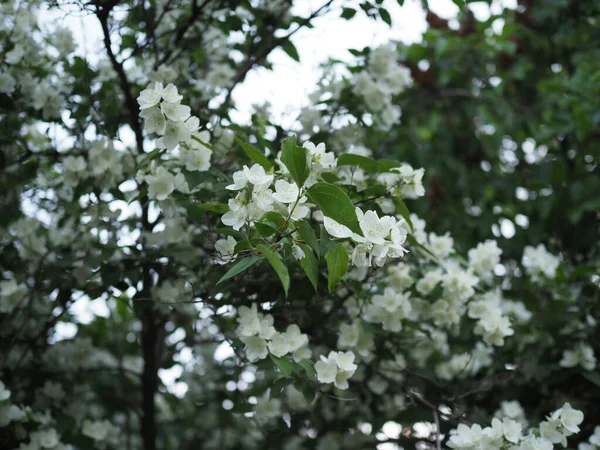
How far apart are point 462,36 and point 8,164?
101 inches

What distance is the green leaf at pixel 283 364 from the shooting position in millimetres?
1496

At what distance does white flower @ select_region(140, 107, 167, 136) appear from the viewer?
4.94ft

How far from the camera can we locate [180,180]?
179 centimetres

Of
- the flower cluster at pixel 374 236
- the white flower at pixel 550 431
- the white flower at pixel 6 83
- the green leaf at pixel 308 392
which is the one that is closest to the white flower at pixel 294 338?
the green leaf at pixel 308 392

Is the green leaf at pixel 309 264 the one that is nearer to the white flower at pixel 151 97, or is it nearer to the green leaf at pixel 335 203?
the green leaf at pixel 335 203

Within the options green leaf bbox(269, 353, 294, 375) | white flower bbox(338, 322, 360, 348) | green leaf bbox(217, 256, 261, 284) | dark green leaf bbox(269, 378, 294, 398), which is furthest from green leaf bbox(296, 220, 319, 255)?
white flower bbox(338, 322, 360, 348)

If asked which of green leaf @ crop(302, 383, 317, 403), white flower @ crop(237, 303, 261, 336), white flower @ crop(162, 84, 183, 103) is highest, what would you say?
white flower @ crop(162, 84, 183, 103)

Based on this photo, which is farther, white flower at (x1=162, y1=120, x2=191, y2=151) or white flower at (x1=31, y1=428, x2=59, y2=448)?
white flower at (x1=31, y1=428, x2=59, y2=448)

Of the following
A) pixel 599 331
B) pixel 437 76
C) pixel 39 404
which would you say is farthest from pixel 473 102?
pixel 39 404

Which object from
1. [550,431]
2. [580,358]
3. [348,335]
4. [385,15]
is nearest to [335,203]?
[348,335]

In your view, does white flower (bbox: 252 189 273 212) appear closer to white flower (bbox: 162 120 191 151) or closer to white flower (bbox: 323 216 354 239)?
white flower (bbox: 323 216 354 239)

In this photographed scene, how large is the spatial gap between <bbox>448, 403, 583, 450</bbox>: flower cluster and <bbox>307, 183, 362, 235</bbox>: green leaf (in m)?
0.80

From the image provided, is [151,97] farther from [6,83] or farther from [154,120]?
[6,83]

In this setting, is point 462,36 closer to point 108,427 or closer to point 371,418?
point 371,418
